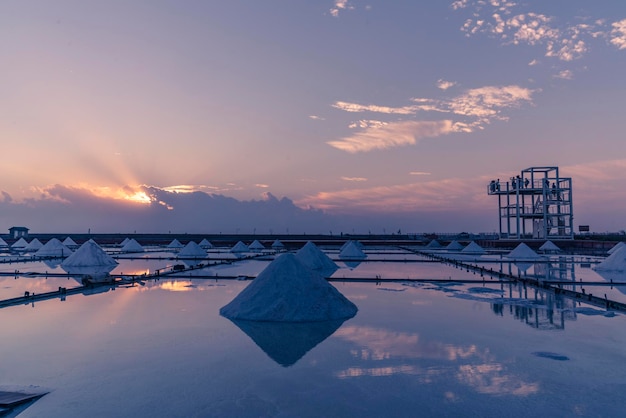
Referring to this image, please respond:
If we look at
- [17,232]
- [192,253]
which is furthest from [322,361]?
[17,232]

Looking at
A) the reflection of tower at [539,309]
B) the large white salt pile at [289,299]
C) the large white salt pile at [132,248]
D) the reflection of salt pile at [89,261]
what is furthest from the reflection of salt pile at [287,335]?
the large white salt pile at [132,248]

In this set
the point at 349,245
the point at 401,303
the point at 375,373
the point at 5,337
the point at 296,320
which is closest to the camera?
the point at 375,373

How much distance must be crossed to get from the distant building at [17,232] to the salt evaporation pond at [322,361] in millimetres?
103279

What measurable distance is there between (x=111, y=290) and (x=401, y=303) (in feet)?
52.7

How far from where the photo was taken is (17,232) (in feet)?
347

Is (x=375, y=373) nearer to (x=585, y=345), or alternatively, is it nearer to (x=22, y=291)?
(x=585, y=345)

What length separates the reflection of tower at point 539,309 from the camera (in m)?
16.5

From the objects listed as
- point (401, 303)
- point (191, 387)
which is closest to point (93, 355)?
point (191, 387)

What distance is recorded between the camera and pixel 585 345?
43.7ft

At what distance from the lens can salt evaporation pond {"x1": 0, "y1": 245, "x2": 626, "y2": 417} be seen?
8844 millimetres

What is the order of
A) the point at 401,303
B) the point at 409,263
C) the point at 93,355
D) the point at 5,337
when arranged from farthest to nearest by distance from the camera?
the point at 409,263 → the point at 401,303 → the point at 5,337 → the point at 93,355

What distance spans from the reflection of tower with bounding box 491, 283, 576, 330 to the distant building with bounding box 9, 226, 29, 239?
11491cm

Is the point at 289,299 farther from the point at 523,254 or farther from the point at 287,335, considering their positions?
the point at 523,254

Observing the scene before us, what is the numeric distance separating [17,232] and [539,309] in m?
119
